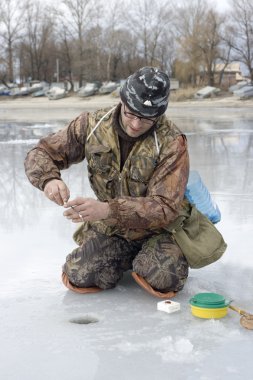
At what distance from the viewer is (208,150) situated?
817 cm

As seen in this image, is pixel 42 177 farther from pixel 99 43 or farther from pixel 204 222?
pixel 99 43

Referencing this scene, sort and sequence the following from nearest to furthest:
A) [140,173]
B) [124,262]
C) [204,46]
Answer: [140,173] → [124,262] → [204,46]

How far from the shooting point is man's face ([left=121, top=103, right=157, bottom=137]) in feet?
8.39

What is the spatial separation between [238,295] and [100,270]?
654 mm

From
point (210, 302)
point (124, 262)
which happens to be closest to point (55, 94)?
point (124, 262)

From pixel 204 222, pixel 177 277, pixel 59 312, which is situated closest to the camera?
pixel 59 312

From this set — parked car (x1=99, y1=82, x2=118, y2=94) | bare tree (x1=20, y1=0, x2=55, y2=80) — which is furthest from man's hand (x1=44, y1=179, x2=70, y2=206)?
bare tree (x1=20, y1=0, x2=55, y2=80)

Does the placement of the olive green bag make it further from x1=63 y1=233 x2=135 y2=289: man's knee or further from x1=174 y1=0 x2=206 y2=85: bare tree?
x1=174 y1=0 x2=206 y2=85: bare tree

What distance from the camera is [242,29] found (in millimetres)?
39750

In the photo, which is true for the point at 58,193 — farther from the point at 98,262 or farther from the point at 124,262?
the point at 124,262

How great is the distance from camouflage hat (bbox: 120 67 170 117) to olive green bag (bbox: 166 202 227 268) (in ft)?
1.73

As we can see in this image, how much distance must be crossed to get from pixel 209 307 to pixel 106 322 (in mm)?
426

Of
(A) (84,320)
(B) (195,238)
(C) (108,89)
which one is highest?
(B) (195,238)

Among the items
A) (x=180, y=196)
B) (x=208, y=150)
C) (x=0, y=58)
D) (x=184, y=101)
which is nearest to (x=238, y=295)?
(x=180, y=196)
